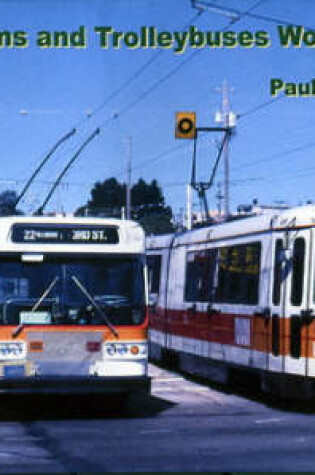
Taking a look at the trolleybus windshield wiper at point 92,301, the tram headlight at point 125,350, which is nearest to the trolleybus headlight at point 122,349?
the tram headlight at point 125,350

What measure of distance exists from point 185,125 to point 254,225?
5.29 metres

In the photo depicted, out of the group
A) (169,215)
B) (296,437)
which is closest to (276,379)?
(296,437)

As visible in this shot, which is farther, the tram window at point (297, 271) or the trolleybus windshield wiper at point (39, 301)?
the tram window at point (297, 271)

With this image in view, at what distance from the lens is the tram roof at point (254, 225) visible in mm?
14833

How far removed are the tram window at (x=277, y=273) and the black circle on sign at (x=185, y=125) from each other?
6.20 meters

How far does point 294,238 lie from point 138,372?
2.85 m

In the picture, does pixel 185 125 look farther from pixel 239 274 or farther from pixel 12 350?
pixel 12 350

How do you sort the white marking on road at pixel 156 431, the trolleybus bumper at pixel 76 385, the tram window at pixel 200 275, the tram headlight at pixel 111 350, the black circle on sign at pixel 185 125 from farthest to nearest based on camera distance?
the black circle on sign at pixel 185 125, the tram window at pixel 200 275, the tram headlight at pixel 111 350, the trolleybus bumper at pixel 76 385, the white marking on road at pixel 156 431

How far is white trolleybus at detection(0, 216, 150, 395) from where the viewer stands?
14.0m

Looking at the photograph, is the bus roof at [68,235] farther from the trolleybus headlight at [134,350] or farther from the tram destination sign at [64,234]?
the trolleybus headlight at [134,350]

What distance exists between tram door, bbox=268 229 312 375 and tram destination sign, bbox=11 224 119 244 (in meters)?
2.39

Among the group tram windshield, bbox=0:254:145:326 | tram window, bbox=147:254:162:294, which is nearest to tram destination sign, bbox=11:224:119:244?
tram windshield, bbox=0:254:145:326

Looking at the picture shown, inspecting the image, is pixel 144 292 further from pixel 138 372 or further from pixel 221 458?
pixel 221 458

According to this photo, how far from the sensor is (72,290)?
1421 centimetres
